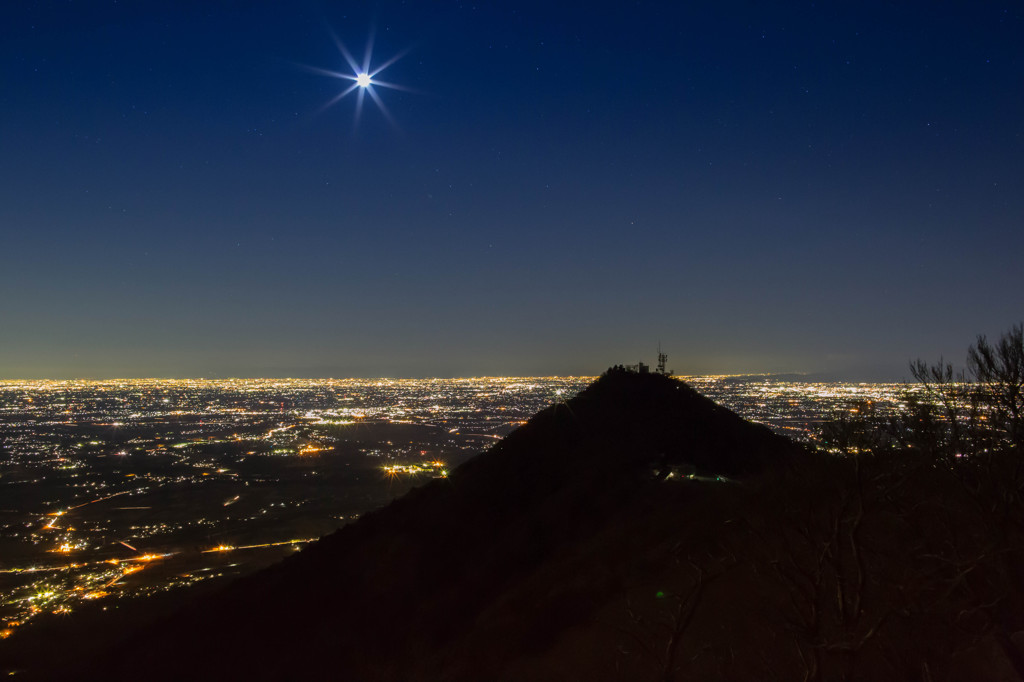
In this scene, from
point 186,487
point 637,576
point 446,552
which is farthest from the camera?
point 186,487

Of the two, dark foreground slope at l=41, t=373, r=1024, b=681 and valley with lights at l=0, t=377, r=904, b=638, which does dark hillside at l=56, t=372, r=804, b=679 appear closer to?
dark foreground slope at l=41, t=373, r=1024, b=681

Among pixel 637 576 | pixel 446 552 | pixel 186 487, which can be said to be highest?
pixel 637 576

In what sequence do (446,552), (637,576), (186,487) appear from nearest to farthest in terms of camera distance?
1. (637,576)
2. (446,552)
3. (186,487)

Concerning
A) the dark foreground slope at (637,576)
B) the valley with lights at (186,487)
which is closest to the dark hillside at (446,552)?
the dark foreground slope at (637,576)

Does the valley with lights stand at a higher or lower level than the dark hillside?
lower

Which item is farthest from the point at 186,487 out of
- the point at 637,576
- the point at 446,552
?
the point at 637,576

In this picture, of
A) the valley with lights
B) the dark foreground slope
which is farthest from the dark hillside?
the valley with lights

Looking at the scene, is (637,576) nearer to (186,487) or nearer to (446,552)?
(446,552)

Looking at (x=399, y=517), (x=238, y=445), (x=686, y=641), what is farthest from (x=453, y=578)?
(x=238, y=445)

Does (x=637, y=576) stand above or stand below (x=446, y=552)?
above
